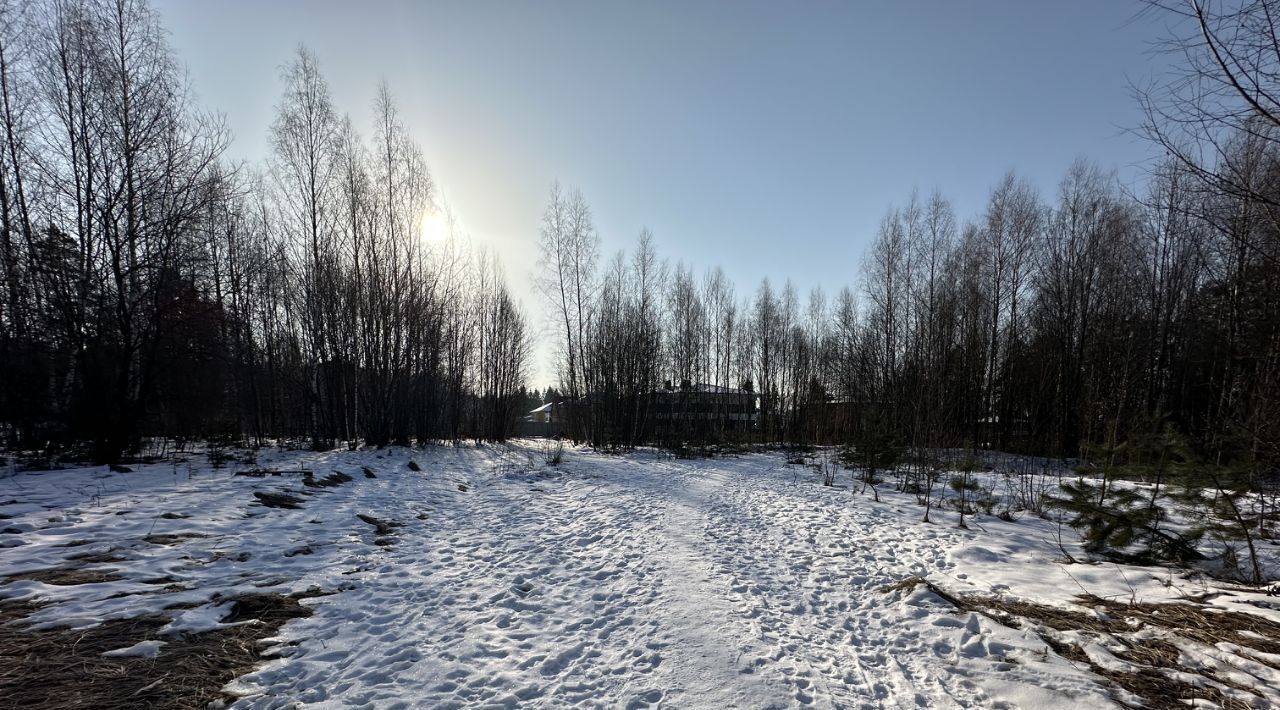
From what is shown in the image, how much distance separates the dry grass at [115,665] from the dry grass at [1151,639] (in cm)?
592

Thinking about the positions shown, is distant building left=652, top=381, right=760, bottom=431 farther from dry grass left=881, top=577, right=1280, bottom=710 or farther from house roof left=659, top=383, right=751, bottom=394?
dry grass left=881, top=577, right=1280, bottom=710

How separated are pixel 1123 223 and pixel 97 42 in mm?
35677

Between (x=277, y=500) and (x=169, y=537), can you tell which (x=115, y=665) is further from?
(x=277, y=500)

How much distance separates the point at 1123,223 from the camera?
65.7 feet

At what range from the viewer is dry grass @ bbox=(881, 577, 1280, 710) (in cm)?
281

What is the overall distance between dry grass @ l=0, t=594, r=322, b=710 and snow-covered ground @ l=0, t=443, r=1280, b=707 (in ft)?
0.54

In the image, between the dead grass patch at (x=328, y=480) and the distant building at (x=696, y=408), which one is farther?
the distant building at (x=696, y=408)

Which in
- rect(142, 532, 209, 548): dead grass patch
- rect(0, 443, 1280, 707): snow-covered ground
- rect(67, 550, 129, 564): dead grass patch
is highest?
rect(67, 550, 129, 564): dead grass patch

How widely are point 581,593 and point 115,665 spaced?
355 cm

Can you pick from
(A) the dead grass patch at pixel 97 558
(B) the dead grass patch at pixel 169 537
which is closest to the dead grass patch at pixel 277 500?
(B) the dead grass patch at pixel 169 537

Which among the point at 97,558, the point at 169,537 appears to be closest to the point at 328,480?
the point at 169,537

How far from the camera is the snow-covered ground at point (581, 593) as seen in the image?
10.5ft

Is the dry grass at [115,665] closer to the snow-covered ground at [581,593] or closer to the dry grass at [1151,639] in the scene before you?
the snow-covered ground at [581,593]

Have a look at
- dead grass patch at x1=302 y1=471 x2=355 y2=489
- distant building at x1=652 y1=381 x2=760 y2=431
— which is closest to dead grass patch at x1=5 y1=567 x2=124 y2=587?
dead grass patch at x1=302 y1=471 x2=355 y2=489
